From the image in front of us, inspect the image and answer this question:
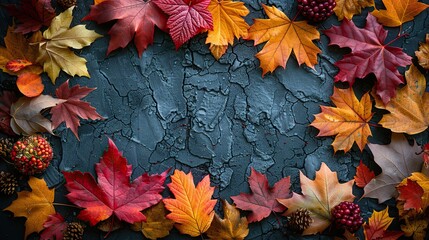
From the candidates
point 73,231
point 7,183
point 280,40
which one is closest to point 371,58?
point 280,40

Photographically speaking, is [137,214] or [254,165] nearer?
[137,214]

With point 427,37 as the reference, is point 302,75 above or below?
below

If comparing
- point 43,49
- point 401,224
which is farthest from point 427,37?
point 43,49

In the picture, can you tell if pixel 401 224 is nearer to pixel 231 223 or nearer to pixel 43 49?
pixel 231 223

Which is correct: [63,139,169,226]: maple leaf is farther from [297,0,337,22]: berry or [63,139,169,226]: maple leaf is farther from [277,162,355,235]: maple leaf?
[297,0,337,22]: berry

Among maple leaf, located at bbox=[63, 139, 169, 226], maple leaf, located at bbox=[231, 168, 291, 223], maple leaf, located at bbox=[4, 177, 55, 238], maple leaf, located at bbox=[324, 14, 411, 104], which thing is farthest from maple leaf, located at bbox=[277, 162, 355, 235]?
maple leaf, located at bbox=[4, 177, 55, 238]

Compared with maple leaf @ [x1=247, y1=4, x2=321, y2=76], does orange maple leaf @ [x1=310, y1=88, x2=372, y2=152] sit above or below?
below
